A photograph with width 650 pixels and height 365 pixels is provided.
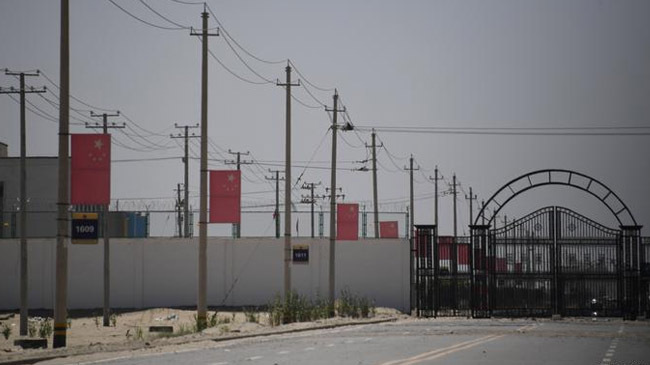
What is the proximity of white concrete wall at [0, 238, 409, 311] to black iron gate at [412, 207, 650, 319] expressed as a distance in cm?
1306

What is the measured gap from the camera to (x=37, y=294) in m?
61.3

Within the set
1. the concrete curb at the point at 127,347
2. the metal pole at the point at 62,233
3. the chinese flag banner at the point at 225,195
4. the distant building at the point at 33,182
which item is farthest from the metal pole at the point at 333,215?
the distant building at the point at 33,182

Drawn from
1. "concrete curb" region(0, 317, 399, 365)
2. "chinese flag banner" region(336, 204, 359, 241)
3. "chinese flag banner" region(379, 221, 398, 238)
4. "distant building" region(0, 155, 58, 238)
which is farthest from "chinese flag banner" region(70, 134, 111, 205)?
"distant building" region(0, 155, 58, 238)

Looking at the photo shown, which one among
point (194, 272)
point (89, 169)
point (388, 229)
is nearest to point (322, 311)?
point (89, 169)

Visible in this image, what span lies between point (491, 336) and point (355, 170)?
51.7 m

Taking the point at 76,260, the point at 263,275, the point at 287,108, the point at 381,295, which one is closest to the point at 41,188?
the point at 76,260

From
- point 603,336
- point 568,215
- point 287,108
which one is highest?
point 287,108

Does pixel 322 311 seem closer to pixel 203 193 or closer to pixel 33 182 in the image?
pixel 203 193

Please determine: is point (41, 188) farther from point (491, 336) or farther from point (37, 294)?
point (491, 336)

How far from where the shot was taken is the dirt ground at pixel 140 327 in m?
29.1

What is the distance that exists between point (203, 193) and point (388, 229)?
3585 cm

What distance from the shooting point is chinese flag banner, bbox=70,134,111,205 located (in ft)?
101

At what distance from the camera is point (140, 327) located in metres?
43.5

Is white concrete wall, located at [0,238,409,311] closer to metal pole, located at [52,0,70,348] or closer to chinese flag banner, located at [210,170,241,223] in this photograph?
chinese flag banner, located at [210,170,241,223]
